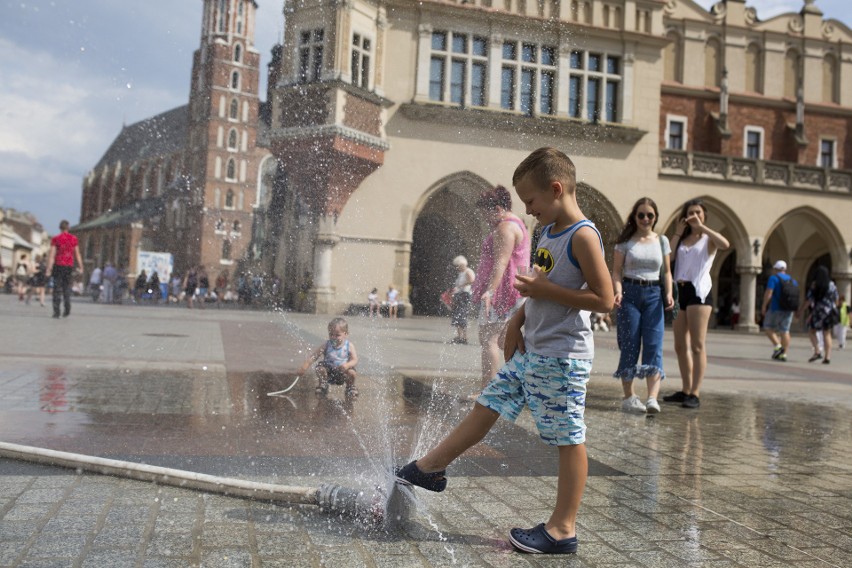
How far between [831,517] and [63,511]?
3256mm

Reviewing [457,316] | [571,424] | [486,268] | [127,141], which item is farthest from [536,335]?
[127,141]

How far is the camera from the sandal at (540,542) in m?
2.69

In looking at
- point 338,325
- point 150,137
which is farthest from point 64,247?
point 338,325

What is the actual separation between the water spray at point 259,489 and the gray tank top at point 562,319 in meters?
0.82

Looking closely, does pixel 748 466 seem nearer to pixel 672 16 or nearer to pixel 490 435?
pixel 490 435

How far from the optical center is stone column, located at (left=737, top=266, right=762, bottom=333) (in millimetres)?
29703

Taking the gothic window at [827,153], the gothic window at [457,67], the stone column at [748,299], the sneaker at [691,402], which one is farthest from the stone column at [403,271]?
the gothic window at [827,153]

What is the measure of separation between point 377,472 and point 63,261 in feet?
43.8

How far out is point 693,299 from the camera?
277 inches

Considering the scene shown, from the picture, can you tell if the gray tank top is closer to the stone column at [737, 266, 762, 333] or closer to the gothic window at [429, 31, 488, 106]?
the gothic window at [429, 31, 488, 106]

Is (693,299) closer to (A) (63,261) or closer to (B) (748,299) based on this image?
(A) (63,261)

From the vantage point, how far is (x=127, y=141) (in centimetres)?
594

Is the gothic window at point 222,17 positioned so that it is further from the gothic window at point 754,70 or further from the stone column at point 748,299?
the gothic window at point 754,70

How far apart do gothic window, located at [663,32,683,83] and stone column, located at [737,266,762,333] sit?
8508 mm
